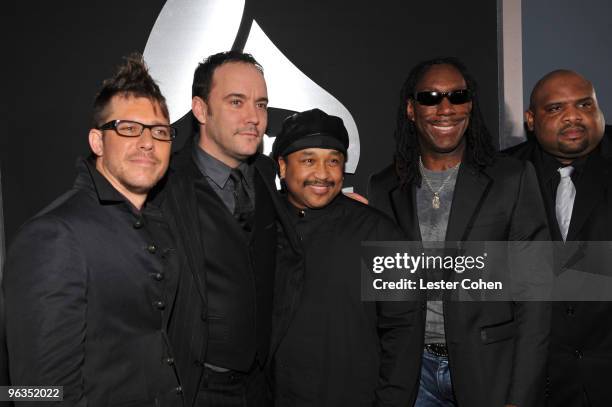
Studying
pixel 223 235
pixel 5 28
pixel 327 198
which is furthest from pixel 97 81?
pixel 327 198

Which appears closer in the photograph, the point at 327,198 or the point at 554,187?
the point at 327,198

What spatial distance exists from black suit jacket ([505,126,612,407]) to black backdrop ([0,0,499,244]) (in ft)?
2.85

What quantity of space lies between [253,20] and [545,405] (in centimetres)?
257

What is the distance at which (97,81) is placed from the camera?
3061 mm

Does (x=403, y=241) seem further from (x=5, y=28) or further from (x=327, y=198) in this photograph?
(x=5, y=28)

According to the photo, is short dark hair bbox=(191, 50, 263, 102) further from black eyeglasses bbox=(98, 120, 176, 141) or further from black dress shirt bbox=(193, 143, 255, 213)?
black eyeglasses bbox=(98, 120, 176, 141)

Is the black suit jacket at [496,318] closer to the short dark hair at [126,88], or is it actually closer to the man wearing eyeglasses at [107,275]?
the man wearing eyeglasses at [107,275]

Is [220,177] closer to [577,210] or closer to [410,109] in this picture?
[410,109]

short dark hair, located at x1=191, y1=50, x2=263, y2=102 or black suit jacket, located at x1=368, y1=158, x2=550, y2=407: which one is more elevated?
short dark hair, located at x1=191, y1=50, x2=263, y2=102

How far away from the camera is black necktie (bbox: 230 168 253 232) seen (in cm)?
236

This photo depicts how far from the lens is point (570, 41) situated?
10.7 ft

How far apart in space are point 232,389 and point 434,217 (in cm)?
116

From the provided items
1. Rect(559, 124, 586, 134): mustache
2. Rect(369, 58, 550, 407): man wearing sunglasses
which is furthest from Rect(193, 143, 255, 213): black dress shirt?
Rect(559, 124, 586, 134): mustache

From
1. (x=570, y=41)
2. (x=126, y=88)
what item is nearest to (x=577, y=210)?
(x=570, y=41)
